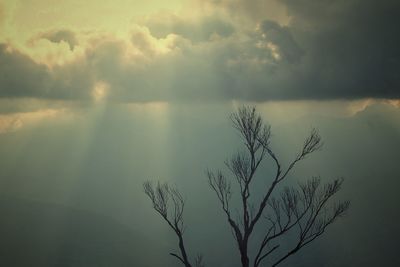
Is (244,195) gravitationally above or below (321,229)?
above

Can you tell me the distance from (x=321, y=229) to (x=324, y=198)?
1620 millimetres

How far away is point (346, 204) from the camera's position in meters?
17.6

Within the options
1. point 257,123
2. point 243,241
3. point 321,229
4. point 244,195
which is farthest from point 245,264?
point 257,123

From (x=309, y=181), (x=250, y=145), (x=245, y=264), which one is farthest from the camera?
(x=309, y=181)

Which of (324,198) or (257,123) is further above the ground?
(257,123)

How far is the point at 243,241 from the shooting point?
16266mm

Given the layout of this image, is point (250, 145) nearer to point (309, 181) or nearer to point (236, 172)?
point (236, 172)

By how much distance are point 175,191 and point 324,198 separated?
6018 mm

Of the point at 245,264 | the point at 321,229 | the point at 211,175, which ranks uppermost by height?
the point at 211,175

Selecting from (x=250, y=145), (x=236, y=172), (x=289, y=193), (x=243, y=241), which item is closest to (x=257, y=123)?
(x=250, y=145)

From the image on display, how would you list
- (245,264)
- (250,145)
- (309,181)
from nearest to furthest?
1. (245,264)
2. (250,145)
3. (309,181)

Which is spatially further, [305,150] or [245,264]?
[305,150]

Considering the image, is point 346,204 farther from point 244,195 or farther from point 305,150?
point 244,195

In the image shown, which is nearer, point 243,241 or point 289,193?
point 243,241
